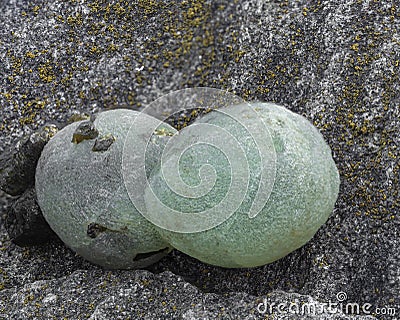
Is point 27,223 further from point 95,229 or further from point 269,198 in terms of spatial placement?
point 269,198

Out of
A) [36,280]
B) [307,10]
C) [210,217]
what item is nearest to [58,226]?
[36,280]

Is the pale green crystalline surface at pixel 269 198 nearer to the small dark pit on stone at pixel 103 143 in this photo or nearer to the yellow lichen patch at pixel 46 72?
the small dark pit on stone at pixel 103 143

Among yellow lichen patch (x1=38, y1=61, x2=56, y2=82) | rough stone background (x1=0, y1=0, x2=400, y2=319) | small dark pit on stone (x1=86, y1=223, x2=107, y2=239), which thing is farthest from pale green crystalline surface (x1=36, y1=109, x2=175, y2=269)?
yellow lichen patch (x1=38, y1=61, x2=56, y2=82)

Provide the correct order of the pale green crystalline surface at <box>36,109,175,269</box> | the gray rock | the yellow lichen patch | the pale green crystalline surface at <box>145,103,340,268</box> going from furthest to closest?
the yellow lichen patch → the gray rock → the pale green crystalline surface at <box>36,109,175,269</box> → the pale green crystalline surface at <box>145,103,340,268</box>

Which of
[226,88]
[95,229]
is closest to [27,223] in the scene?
[95,229]

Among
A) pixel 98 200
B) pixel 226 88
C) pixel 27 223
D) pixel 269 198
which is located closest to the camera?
pixel 269 198

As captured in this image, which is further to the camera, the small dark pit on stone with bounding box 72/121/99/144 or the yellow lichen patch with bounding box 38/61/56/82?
the yellow lichen patch with bounding box 38/61/56/82

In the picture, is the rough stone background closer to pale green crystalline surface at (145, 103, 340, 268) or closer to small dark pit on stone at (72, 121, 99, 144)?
pale green crystalline surface at (145, 103, 340, 268)
